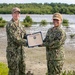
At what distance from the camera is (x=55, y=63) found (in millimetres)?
9805

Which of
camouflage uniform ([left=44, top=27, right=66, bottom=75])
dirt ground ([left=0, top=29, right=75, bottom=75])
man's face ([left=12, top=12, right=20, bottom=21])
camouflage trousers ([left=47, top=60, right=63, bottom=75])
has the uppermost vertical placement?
man's face ([left=12, top=12, right=20, bottom=21])

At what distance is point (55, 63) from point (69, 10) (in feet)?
356

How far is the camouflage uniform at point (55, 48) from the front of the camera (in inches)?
382

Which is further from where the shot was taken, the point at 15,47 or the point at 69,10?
the point at 69,10

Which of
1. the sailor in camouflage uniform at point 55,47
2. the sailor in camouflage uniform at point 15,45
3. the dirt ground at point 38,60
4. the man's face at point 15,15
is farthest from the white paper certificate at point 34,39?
the dirt ground at point 38,60

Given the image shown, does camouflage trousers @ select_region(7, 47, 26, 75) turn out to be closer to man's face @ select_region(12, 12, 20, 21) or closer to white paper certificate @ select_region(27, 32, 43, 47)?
white paper certificate @ select_region(27, 32, 43, 47)

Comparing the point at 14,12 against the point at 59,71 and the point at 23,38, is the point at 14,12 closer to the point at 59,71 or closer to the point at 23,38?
the point at 23,38

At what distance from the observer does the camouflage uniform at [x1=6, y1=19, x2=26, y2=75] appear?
33.2 feet

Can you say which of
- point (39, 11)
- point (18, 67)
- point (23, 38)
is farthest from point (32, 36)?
point (39, 11)

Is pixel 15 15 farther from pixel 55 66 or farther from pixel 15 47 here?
pixel 55 66

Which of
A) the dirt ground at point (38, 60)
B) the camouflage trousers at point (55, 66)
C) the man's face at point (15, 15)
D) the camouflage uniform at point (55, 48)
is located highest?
the man's face at point (15, 15)

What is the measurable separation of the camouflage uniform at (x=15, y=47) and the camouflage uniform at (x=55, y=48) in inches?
31.5

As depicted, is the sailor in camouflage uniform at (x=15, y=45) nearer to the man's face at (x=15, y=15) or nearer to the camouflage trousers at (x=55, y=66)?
the man's face at (x=15, y=15)

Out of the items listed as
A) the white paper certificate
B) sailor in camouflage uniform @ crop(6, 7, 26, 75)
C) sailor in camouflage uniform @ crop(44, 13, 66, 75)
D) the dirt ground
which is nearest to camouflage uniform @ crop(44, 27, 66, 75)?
sailor in camouflage uniform @ crop(44, 13, 66, 75)
